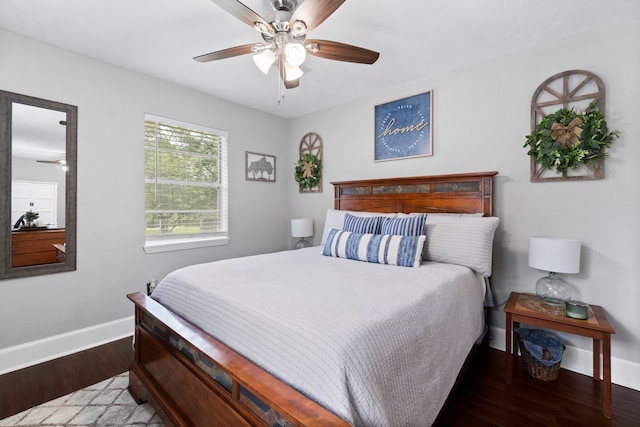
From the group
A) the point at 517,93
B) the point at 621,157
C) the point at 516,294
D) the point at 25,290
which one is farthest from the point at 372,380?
the point at 25,290

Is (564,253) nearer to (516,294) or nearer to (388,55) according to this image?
(516,294)

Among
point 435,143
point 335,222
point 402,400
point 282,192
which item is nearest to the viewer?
point 402,400

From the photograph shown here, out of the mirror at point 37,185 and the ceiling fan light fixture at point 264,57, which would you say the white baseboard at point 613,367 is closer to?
the ceiling fan light fixture at point 264,57

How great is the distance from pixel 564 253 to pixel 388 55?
2075 millimetres

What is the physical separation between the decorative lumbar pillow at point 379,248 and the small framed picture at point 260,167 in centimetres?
183

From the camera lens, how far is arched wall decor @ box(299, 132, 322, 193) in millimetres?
4027

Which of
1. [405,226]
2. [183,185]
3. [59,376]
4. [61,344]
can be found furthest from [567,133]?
[61,344]

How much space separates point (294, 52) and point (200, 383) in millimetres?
1878

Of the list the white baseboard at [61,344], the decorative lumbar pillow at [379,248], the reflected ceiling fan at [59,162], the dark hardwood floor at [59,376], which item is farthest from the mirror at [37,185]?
the decorative lumbar pillow at [379,248]

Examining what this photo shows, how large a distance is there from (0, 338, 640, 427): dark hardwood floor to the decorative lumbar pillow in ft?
3.09

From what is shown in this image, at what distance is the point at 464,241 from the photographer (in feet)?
7.44

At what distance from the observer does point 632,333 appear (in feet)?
6.72

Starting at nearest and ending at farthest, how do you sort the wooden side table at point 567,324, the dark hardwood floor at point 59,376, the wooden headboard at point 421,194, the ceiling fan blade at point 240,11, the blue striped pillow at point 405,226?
the ceiling fan blade at point 240,11 → the wooden side table at point 567,324 → the dark hardwood floor at point 59,376 → the blue striped pillow at point 405,226 → the wooden headboard at point 421,194

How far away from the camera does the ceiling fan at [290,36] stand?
59.4 inches
